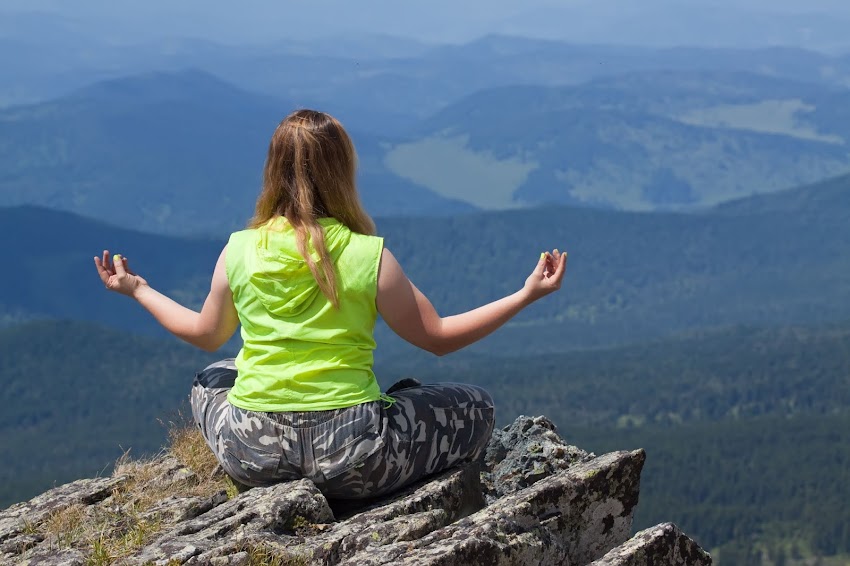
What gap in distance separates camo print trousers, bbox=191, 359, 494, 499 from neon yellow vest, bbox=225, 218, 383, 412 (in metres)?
0.14

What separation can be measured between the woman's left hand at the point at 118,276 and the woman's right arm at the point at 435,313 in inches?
95.3

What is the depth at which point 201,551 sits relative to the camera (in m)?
8.38

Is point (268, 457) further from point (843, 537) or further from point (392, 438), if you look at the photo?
point (843, 537)

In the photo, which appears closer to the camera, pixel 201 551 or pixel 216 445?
pixel 201 551

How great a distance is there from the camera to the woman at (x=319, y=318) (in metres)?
9.00

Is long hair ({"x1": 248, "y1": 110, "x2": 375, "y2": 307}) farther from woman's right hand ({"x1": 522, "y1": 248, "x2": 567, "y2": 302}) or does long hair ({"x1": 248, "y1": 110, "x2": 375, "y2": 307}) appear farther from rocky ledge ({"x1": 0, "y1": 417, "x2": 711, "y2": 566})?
rocky ledge ({"x1": 0, "y1": 417, "x2": 711, "y2": 566})

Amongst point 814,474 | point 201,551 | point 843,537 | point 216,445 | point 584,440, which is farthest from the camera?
point 814,474

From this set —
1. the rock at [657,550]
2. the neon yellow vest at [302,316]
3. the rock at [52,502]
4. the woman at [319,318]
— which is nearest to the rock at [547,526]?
the rock at [657,550]

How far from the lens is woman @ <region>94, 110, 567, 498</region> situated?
9000mm

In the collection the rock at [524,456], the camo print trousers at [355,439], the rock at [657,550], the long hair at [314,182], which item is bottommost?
the rock at [524,456]

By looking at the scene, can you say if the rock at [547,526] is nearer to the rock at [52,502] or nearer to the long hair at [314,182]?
the long hair at [314,182]

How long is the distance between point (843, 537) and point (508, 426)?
15467 cm

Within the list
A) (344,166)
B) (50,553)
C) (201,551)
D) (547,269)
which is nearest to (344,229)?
(344,166)

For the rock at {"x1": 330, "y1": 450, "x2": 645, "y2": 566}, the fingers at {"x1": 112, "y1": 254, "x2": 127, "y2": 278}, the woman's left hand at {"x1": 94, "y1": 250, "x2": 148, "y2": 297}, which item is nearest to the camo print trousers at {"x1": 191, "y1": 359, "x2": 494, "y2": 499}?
the rock at {"x1": 330, "y1": 450, "x2": 645, "y2": 566}
